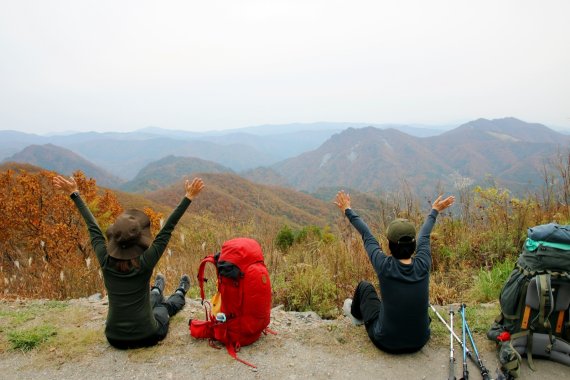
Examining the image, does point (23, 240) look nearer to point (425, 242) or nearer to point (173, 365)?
point (173, 365)

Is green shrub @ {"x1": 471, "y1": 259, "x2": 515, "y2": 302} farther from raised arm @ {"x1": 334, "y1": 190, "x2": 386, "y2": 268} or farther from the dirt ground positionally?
raised arm @ {"x1": 334, "y1": 190, "x2": 386, "y2": 268}

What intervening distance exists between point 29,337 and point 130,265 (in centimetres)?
142

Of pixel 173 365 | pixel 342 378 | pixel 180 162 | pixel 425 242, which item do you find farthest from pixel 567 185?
pixel 180 162

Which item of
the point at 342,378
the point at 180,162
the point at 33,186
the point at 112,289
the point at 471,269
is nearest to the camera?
the point at 342,378

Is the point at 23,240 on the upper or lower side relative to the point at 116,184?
upper

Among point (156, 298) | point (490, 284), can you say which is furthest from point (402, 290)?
point (156, 298)

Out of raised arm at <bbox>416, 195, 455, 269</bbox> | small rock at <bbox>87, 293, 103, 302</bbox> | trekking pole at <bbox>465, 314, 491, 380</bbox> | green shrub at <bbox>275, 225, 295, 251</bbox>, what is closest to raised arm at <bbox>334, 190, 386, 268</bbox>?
raised arm at <bbox>416, 195, 455, 269</bbox>

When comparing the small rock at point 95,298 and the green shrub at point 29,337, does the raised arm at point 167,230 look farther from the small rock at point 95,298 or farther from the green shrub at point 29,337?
the small rock at point 95,298

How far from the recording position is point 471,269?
5.36 meters

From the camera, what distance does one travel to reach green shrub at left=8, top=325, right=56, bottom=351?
3.73 metres

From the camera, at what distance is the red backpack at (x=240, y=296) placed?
3.48m

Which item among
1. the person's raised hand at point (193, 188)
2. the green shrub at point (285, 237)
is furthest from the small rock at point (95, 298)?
the green shrub at point (285, 237)

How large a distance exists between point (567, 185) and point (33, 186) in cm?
1031

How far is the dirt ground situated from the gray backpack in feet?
0.57
